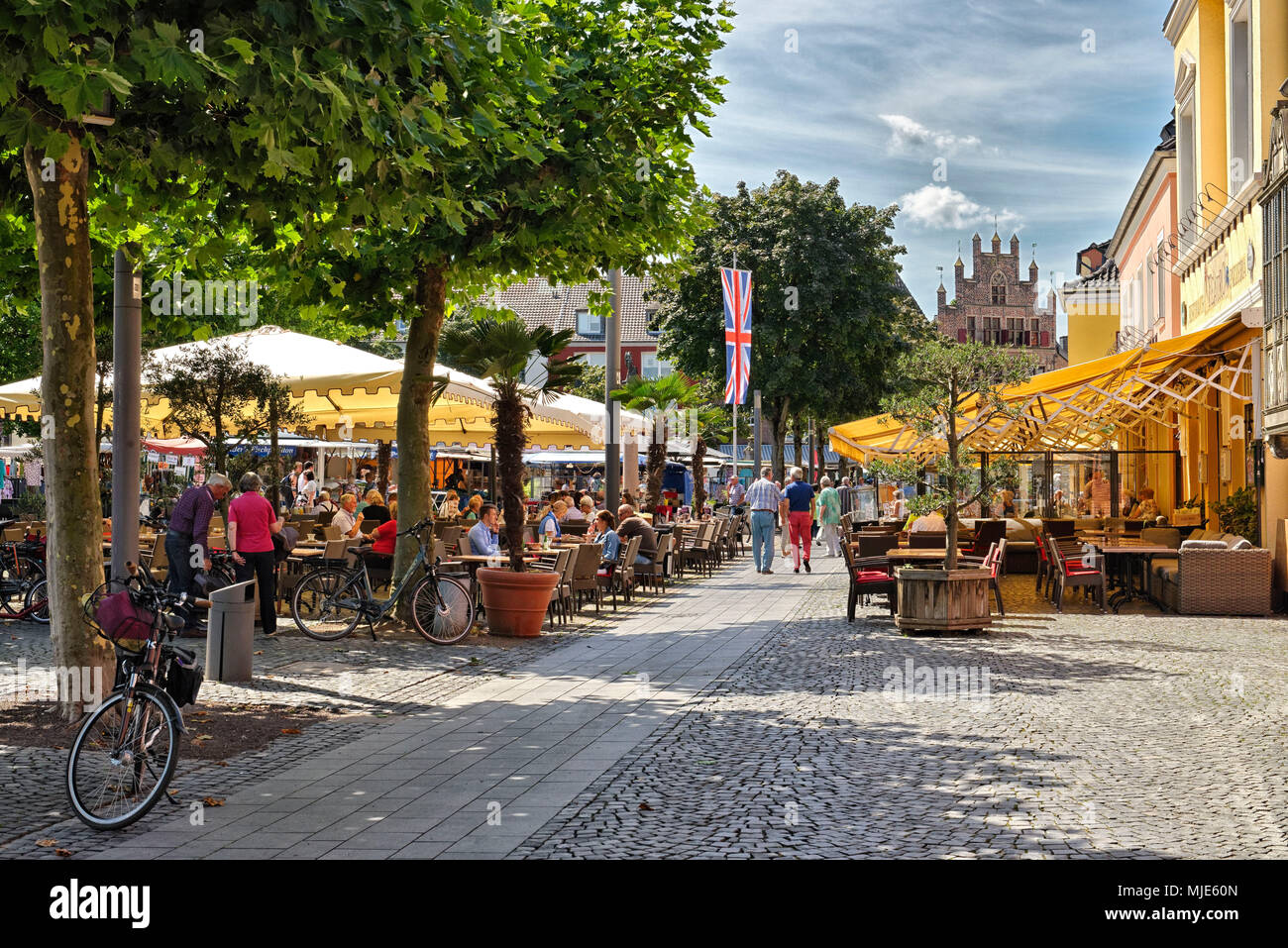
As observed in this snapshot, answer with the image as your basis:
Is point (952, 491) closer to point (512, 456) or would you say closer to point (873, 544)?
point (512, 456)

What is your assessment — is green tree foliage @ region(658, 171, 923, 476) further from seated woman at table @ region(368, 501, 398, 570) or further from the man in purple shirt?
the man in purple shirt

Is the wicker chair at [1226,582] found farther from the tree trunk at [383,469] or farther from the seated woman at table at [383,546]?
the tree trunk at [383,469]

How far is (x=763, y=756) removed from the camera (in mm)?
8031

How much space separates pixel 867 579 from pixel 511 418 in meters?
4.61

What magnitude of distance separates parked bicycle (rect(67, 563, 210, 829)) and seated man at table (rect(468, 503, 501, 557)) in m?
8.30

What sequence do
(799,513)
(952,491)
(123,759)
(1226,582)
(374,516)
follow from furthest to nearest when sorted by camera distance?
(799,513), (1226,582), (374,516), (952,491), (123,759)

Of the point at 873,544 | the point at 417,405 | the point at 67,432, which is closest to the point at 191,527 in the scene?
the point at 417,405

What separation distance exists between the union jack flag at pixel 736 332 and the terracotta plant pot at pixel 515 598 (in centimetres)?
1433

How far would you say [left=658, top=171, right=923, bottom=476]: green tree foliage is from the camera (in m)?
43.9

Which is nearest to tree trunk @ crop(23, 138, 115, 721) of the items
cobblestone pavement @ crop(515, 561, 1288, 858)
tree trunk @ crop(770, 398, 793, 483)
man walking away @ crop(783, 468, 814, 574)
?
cobblestone pavement @ crop(515, 561, 1288, 858)

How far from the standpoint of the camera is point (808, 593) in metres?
20.8

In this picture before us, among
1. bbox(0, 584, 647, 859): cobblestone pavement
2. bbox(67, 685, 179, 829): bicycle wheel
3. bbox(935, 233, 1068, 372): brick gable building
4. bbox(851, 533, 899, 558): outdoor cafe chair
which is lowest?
→ bbox(0, 584, 647, 859): cobblestone pavement

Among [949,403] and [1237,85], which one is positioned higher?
[1237,85]

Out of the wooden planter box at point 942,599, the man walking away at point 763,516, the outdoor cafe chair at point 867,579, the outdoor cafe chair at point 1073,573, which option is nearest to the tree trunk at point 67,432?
the wooden planter box at point 942,599
